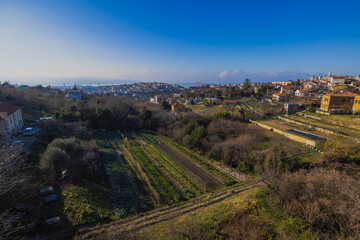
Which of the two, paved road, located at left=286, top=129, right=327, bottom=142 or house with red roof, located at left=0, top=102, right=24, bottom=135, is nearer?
paved road, located at left=286, top=129, right=327, bottom=142

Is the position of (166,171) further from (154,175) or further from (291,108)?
(291,108)

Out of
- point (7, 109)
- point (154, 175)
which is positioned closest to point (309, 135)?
point (154, 175)

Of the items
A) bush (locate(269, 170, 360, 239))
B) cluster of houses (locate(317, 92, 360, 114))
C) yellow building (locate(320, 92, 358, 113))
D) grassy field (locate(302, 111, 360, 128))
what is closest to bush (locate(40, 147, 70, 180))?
bush (locate(269, 170, 360, 239))

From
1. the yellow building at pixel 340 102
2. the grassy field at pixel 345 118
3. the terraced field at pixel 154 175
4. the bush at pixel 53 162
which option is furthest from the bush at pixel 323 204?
the yellow building at pixel 340 102

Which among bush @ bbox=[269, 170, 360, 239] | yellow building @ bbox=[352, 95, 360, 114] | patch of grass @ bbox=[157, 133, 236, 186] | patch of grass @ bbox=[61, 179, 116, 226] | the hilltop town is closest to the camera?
bush @ bbox=[269, 170, 360, 239]

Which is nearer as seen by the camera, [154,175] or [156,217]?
[156,217]

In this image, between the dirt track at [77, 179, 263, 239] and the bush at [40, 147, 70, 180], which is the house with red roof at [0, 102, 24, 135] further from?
the dirt track at [77, 179, 263, 239]

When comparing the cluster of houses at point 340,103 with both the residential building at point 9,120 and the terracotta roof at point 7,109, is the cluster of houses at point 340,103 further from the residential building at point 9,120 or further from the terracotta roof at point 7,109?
the terracotta roof at point 7,109

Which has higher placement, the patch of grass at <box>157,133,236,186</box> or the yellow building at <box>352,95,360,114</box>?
the yellow building at <box>352,95,360,114</box>
